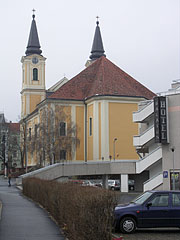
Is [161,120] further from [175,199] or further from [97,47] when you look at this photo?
[97,47]

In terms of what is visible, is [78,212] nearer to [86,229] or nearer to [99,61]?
[86,229]

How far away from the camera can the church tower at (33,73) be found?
77231 millimetres

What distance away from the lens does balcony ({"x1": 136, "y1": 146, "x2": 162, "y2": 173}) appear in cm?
3769

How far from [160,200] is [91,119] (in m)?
46.5

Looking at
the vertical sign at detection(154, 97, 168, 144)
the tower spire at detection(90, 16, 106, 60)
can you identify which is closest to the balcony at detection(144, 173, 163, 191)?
the vertical sign at detection(154, 97, 168, 144)

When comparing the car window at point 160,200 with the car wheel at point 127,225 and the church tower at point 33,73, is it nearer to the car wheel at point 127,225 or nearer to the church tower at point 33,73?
the car wheel at point 127,225

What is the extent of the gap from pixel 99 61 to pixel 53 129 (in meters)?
15.7

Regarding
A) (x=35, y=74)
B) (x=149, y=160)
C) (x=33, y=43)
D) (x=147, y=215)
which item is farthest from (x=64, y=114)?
(x=147, y=215)

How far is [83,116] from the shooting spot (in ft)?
206

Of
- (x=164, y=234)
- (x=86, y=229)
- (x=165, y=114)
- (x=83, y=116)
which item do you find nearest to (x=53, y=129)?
(x=83, y=116)

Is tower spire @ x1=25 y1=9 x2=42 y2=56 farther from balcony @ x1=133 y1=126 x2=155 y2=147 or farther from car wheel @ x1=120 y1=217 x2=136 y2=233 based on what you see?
car wheel @ x1=120 y1=217 x2=136 y2=233

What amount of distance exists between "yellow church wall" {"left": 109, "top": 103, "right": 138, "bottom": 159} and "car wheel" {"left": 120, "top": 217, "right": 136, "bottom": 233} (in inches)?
1714

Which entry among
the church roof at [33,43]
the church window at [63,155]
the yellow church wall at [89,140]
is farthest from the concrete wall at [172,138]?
the church roof at [33,43]

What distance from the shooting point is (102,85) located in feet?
200
